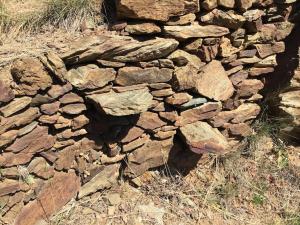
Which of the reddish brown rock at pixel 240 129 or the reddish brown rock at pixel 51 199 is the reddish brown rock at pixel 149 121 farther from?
the reddish brown rock at pixel 240 129

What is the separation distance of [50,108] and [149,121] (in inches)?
33.5

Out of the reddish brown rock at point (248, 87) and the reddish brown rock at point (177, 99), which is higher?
the reddish brown rock at point (177, 99)

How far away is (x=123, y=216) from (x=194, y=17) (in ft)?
5.24

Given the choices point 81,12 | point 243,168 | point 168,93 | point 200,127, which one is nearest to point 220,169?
point 243,168

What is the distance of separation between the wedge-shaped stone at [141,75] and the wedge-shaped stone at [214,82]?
323 mm

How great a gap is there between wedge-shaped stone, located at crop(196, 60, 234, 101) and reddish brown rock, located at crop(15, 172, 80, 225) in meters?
1.20

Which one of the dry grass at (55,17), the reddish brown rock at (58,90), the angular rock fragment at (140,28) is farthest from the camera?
the dry grass at (55,17)

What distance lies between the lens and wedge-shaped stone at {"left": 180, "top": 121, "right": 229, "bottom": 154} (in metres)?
3.75

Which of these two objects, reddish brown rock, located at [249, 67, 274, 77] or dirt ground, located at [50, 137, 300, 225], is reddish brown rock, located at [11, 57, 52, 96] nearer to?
dirt ground, located at [50, 137, 300, 225]

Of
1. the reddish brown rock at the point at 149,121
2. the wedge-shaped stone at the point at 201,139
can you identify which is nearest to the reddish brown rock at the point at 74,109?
the reddish brown rock at the point at 149,121

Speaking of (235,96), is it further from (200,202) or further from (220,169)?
(200,202)

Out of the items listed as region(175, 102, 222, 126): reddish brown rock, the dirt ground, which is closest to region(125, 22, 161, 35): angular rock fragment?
region(175, 102, 222, 126): reddish brown rock

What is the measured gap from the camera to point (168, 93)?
138 inches

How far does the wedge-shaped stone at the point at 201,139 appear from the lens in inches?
147
